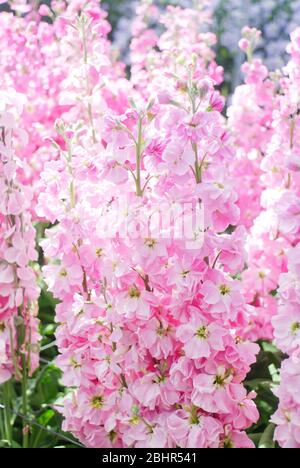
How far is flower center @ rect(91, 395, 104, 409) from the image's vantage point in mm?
1932

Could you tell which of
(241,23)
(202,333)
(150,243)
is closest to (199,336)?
(202,333)

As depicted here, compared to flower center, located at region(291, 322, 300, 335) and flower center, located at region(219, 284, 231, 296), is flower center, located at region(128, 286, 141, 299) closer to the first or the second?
flower center, located at region(219, 284, 231, 296)

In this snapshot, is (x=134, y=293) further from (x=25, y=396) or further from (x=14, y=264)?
(x=25, y=396)

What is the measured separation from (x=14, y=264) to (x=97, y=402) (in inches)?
16.0

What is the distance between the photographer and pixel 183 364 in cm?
178

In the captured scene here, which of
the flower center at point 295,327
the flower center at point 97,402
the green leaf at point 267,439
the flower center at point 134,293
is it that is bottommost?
the green leaf at point 267,439

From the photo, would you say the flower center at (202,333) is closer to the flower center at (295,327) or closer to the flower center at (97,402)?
the flower center at (295,327)

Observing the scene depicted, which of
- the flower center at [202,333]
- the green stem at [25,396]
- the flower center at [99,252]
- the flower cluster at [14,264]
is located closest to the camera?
Answer: the flower center at [202,333]

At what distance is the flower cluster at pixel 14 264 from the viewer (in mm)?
2008

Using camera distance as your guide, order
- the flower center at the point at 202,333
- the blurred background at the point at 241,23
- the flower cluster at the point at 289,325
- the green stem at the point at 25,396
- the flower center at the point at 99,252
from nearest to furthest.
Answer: the flower cluster at the point at 289,325
the flower center at the point at 202,333
the flower center at the point at 99,252
the green stem at the point at 25,396
the blurred background at the point at 241,23

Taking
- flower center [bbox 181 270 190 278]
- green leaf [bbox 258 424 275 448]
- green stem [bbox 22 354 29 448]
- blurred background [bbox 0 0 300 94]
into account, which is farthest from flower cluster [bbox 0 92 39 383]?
blurred background [bbox 0 0 300 94]

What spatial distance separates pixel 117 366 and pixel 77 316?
0.51ft

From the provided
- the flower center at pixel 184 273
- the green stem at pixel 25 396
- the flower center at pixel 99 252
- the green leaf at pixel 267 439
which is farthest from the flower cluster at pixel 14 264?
the green leaf at pixel 267 439

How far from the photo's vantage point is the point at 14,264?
2.07m
